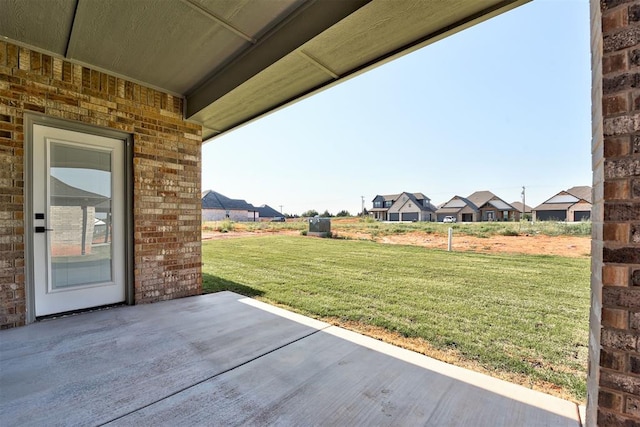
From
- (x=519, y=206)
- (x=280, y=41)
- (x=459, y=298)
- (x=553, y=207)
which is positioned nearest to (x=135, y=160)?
(x=280, y=41)

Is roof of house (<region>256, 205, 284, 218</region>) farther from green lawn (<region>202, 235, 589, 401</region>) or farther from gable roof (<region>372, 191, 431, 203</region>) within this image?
green lawn (<region>202, 235, 589, 401</region>)

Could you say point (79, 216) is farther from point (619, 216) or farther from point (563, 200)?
point (563, 200)

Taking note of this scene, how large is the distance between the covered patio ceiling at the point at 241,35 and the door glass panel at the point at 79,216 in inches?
43.4

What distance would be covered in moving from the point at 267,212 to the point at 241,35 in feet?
162

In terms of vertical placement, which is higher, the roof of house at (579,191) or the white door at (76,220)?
the roof of house at (579,191)

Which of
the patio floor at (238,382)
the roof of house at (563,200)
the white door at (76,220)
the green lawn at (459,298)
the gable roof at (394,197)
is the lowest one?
the green lawn at (459,298)

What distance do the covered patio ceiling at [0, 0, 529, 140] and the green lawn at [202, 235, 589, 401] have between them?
2709 mm

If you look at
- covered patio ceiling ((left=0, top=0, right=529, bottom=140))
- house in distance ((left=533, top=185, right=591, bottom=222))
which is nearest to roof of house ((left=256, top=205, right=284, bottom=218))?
house in distance ((left=533, top=185, right=591, bottom=222))

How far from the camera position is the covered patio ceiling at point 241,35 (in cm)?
213

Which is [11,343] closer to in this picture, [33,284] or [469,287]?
[33,284]

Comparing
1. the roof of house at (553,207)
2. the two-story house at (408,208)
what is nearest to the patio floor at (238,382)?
the roof of house at (553,207)

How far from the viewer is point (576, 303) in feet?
12.7

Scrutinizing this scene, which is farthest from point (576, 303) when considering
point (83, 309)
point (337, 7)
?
point (83, 309)

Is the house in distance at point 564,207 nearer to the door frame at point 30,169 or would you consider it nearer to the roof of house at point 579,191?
the roof of house at point 579,191
